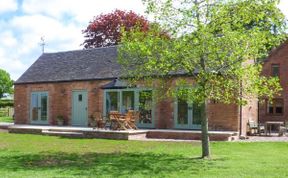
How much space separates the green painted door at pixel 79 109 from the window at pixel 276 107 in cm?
1431

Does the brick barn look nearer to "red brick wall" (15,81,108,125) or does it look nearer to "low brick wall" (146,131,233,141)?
"red brick wall" (15,81,108,125)

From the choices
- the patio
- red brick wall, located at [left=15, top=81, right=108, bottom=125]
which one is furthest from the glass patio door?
red brick wall, located at [left=15, top=81, right=108, bottom=125]

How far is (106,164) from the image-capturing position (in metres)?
11.8

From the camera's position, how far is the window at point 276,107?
31.7m

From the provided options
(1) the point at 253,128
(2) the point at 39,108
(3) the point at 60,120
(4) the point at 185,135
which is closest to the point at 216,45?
(4) the point at 185,135

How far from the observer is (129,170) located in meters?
10.7

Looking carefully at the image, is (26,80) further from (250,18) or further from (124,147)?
(250,18)

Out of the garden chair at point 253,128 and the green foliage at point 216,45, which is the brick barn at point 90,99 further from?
the green foliage at point 216,45

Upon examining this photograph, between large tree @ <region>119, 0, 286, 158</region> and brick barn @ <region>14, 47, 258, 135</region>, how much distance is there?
784cm

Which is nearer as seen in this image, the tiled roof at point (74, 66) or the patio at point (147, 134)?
the patio at point (147, 134)

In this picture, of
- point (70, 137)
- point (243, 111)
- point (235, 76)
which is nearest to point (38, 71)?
point (70, 137)

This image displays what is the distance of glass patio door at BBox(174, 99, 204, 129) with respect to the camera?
21620 mm

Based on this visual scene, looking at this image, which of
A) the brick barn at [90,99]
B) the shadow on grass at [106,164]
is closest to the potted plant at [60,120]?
the brick barn at [90,99]

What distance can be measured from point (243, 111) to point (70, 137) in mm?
8939
